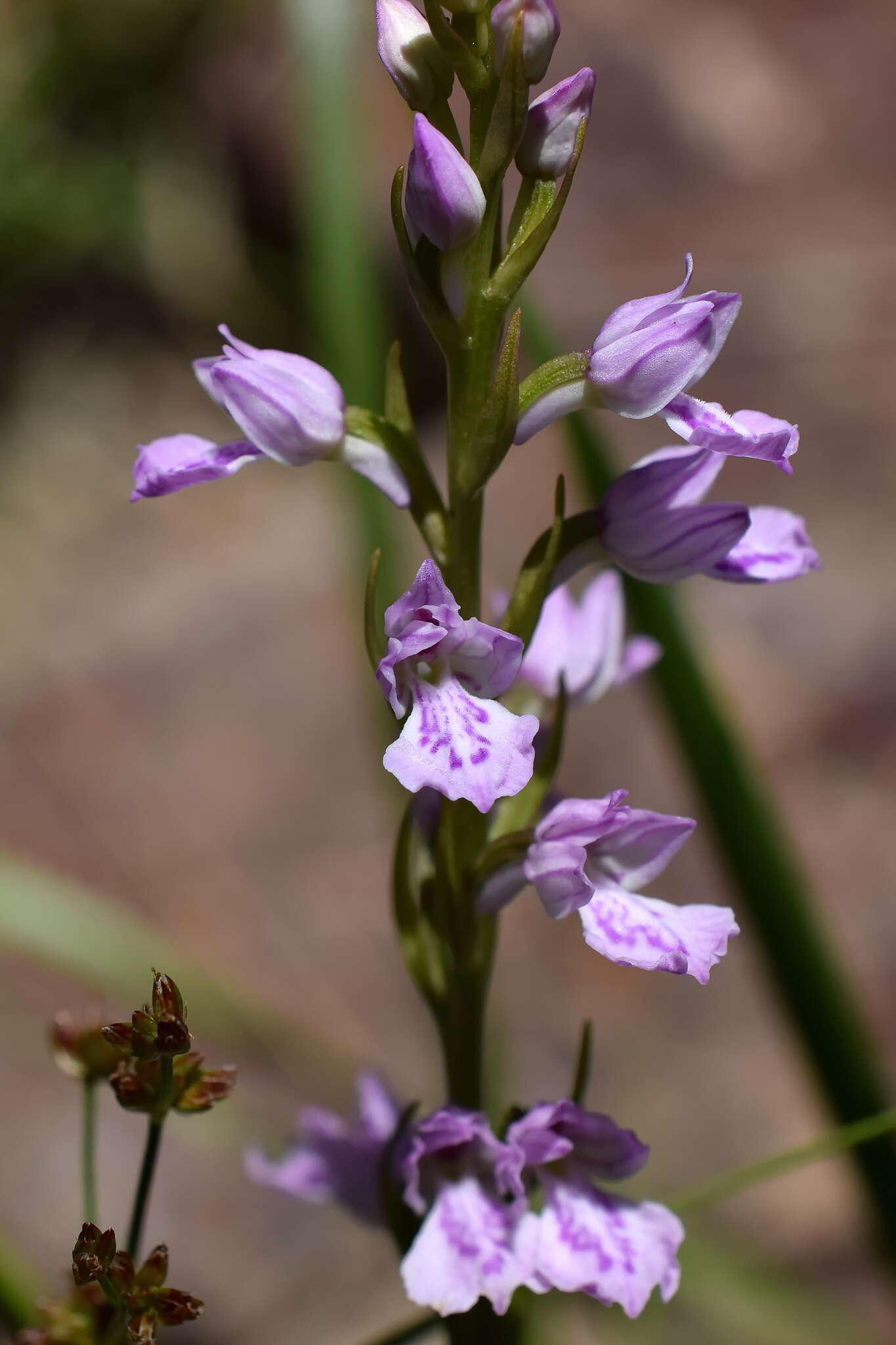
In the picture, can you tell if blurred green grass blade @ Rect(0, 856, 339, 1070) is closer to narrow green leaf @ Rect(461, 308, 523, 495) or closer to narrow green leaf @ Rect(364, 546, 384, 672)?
narrow green leaf @ Rect(364, 546, 384, 672)

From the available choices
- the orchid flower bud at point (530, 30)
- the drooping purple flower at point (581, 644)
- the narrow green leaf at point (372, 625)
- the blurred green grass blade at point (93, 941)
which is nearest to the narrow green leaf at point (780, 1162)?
the drooping purple flower at point (581, 644)

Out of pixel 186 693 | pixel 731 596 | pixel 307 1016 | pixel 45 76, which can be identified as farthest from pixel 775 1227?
pixel 45 76

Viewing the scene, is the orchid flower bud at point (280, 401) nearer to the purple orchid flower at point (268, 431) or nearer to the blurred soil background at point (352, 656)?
the purple orchid flower at point (268, 431)

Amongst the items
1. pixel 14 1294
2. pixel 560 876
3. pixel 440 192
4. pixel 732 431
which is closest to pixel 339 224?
pixel 440 192

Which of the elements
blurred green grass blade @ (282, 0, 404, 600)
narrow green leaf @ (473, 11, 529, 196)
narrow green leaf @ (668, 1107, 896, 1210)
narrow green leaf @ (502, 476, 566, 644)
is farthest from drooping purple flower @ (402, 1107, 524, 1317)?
blurred green grass blade @ (282, 0, 404, 600)

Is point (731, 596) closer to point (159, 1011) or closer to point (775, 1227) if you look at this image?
point (775, 1227)
